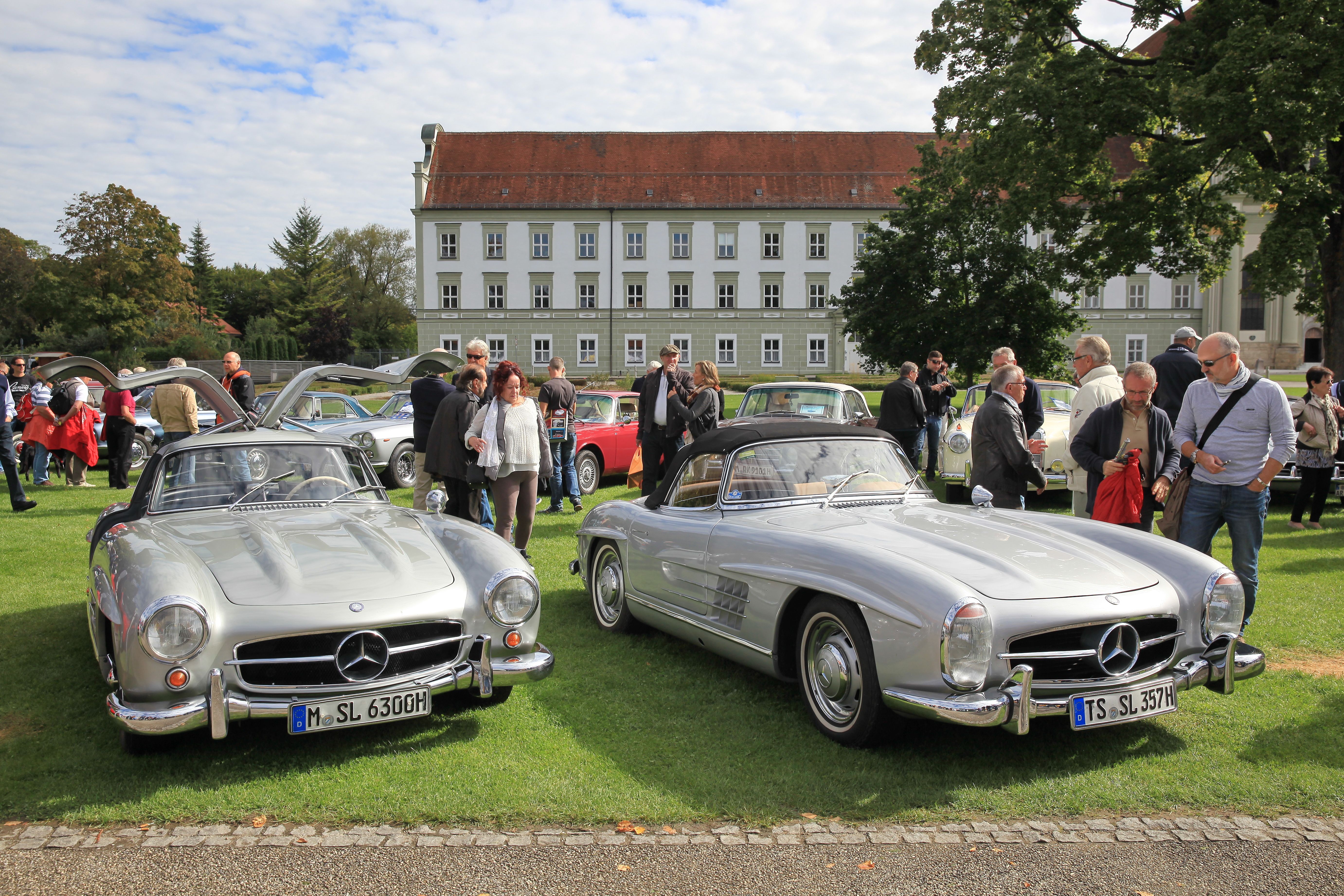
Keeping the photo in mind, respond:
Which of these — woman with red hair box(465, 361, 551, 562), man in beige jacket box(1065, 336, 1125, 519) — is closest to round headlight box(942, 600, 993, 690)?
man in beige jacket box(1065, 336, 1125, 519)

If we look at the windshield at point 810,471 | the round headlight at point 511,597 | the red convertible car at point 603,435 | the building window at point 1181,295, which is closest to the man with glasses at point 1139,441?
the windshield at point 810,471

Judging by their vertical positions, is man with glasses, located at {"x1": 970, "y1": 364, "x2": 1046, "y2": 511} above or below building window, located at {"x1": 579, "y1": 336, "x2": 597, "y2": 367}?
below

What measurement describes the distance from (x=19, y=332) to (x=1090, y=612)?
75746 mm

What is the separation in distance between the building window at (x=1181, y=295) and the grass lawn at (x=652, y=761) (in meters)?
56.4

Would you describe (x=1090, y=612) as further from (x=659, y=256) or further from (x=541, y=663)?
(x=659, y=256)

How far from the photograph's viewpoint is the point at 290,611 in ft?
12.9

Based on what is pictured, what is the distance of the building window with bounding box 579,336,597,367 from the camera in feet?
180

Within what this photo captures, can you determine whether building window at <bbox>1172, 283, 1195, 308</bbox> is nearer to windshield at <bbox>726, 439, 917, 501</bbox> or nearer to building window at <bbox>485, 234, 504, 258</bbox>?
building window at <bbox>485, 234, 504, 258</bbox>

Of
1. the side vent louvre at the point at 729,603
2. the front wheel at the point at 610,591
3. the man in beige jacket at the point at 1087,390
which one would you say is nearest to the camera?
the side vent louvre at the point at 729,603

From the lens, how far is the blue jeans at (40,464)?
45.3 ft

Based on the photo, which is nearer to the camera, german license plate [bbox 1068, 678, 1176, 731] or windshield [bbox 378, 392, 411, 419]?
german license plate [bbox 1068, 678, 1176, 731]

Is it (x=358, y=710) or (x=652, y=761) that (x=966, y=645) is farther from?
(x=358, y=710)

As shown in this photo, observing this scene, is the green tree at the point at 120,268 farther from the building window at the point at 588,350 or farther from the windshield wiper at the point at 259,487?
the windshield wiper at the point at 259,487

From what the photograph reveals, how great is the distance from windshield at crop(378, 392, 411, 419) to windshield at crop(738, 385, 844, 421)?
5905 millimetres
